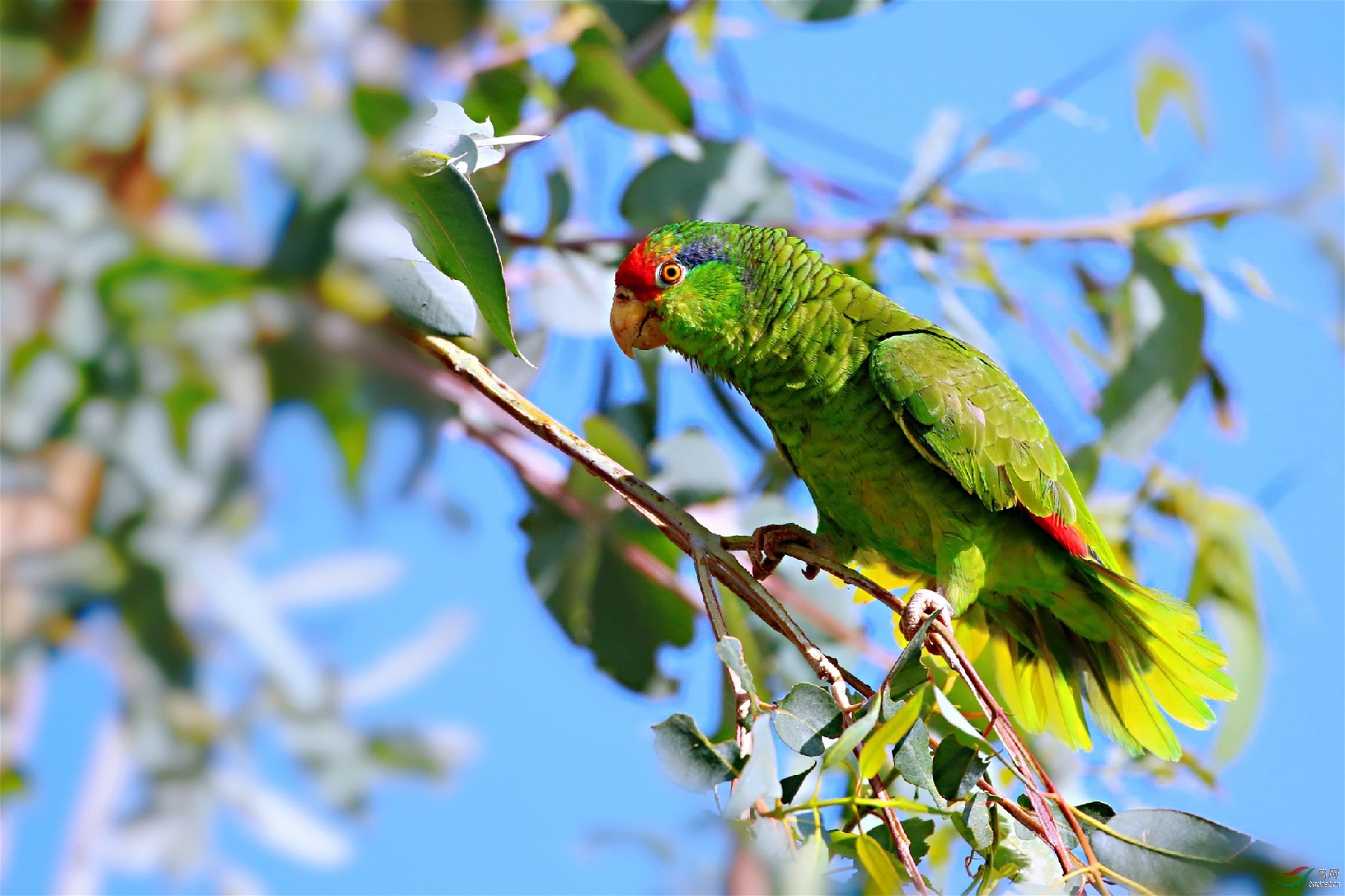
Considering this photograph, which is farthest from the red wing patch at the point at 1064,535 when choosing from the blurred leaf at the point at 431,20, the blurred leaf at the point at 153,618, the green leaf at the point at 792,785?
the blurred leaf at the point at 153,618

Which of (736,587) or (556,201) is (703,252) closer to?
(556,201)

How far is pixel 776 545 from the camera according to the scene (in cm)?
170

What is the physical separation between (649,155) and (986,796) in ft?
5.59

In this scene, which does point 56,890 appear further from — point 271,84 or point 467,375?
point 467,375

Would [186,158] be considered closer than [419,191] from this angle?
Yes

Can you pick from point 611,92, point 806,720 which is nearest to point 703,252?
point 611,92

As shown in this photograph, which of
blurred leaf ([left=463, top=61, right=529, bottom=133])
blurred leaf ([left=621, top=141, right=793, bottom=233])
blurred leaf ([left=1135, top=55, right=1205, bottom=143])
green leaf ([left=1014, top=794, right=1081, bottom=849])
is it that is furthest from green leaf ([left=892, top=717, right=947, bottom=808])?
blurred leaf ([left=1135, top=55, right=1205, bottom=143])

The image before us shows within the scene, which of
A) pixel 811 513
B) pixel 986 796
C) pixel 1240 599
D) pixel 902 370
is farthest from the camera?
pixel 1240 599

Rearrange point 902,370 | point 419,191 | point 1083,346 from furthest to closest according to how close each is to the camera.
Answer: point 1083,346 → point 902,370 → point 419,191

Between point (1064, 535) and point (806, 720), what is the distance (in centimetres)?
83

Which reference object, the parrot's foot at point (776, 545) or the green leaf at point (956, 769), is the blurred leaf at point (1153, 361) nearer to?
the parrot's foot at point (776, 545)

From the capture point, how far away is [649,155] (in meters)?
2.43

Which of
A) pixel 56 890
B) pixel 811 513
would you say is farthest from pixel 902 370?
pixel 56 890

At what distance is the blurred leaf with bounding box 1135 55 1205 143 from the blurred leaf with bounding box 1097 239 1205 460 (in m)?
0.24
